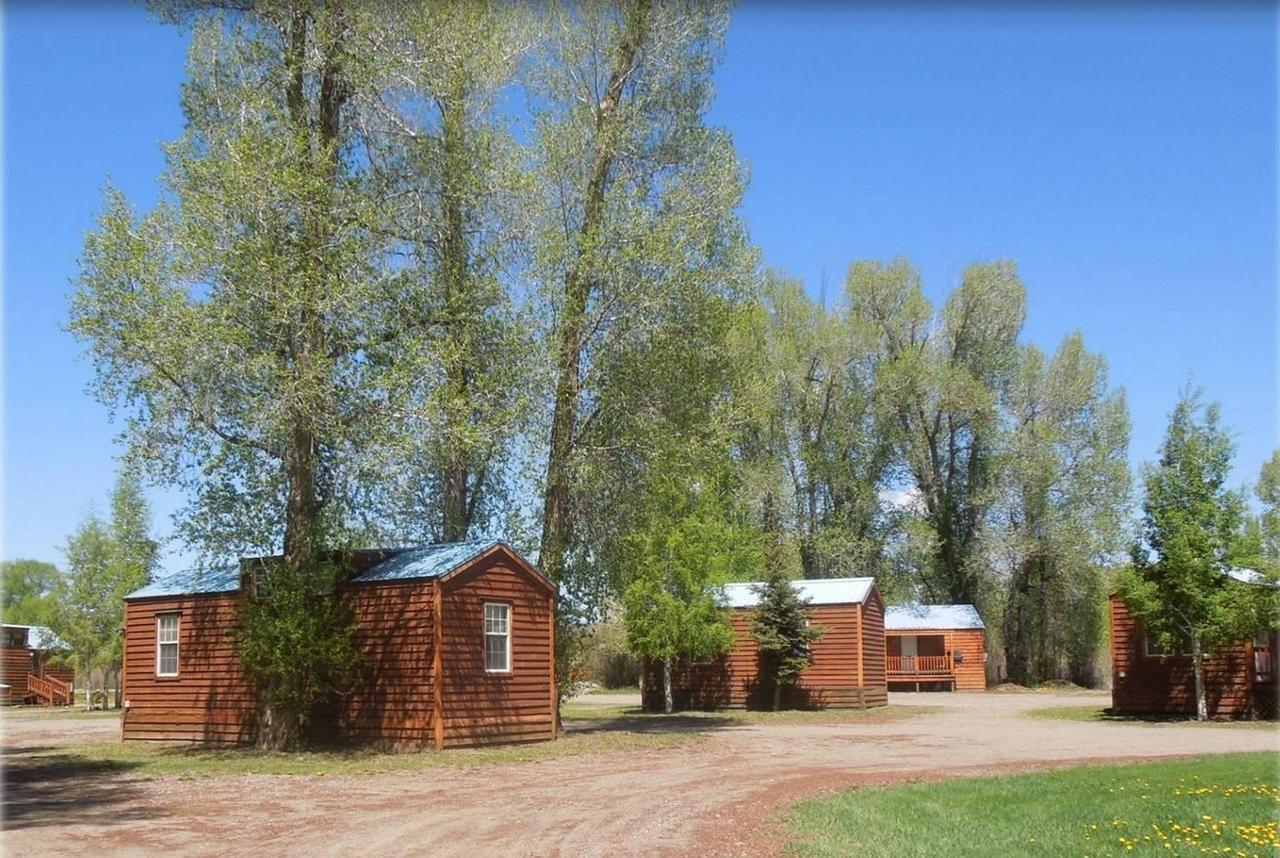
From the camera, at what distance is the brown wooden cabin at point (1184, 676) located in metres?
27.3

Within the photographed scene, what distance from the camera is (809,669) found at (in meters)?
33.7

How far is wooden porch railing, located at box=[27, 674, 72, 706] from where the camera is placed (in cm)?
4653

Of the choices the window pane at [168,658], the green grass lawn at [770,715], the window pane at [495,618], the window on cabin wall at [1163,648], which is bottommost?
the green grass lawn at [770,715]

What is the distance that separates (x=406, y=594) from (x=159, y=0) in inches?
454

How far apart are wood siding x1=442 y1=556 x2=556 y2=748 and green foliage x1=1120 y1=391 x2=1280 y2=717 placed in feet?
48.3

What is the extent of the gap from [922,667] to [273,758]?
35.0m

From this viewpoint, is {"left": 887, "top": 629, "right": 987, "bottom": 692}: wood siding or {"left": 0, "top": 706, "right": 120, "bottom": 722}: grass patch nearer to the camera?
{"left": 0, "top": 706, "right": 120, "bottom": 722}: grass patch

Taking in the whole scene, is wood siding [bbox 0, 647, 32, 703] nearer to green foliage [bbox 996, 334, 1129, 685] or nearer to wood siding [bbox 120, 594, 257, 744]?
wood siding [bbox 120, 594, 257, 744]

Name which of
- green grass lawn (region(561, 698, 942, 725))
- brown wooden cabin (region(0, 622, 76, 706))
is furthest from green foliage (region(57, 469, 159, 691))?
green grass lawn (region(561, 698, 942, 725))

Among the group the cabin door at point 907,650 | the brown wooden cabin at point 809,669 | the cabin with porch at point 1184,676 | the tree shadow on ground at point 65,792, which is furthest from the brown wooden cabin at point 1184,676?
the tree shadow on ground at point 65,792

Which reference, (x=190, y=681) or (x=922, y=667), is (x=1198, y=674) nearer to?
(x=922, y=667)

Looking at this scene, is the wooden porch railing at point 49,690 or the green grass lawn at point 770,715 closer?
the green grass lawn at point 770,715

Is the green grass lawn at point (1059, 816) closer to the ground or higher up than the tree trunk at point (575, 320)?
closer to the ground

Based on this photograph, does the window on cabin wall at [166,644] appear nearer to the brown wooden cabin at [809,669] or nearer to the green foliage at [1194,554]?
the brown wooden cabin at [809,669]
